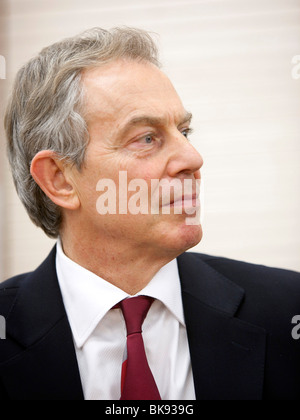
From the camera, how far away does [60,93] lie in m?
1.74

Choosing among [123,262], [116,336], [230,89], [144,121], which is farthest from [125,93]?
[230,89]

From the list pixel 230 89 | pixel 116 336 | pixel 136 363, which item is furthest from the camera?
pixel 230 89

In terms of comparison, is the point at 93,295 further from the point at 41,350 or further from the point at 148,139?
the point at 148,139

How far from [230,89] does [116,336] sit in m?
1.46

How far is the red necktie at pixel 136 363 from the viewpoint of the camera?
1.58m

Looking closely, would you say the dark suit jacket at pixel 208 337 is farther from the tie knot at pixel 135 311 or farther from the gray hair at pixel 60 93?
the gray hair at pixel 60 93

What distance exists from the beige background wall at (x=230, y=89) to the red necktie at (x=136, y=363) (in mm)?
1068

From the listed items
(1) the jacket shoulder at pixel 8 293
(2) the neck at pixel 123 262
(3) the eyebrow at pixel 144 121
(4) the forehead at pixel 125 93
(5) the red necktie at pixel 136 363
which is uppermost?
(4) the forehead at pixel 125 93

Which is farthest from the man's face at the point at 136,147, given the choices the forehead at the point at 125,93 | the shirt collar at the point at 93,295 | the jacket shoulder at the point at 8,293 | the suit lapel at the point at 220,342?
the jacket shoulder at the point at 8,293

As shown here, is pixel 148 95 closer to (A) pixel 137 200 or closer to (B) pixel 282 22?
(A) pixel 137 200

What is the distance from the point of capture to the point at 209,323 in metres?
1.74

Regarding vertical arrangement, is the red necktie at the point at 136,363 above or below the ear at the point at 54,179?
below

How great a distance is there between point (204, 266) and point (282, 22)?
1.36m
